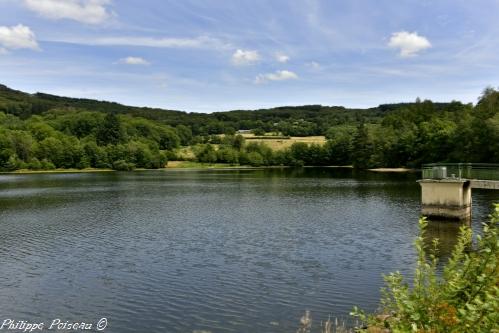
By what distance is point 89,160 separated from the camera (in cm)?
18212

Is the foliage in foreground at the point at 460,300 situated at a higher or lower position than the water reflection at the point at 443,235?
higher

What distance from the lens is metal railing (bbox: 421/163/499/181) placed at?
145 feet

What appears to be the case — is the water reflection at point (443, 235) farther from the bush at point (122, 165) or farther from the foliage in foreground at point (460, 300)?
the bush at point (122, 165)

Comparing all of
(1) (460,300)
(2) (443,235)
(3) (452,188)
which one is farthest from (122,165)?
(1) (460,300)

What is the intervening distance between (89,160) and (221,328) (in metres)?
176

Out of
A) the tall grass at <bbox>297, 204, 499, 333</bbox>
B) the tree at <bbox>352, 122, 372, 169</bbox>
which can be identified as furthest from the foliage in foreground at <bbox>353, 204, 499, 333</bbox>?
the tree at <bbox>352, 122, 372, 169</bbox>

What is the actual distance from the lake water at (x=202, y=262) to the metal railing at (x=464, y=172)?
4144 mm

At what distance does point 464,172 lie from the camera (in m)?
45.8

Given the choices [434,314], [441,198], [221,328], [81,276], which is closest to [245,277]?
[221,328]

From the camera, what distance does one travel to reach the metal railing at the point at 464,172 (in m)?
44.1

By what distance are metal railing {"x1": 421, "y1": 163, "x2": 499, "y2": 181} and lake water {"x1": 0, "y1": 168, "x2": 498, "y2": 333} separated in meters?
4.14

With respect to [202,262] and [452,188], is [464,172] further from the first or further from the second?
[202,262]

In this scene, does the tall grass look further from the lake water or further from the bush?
the bush

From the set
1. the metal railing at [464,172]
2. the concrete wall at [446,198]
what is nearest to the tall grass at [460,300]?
the concrete wall at [446,198]
